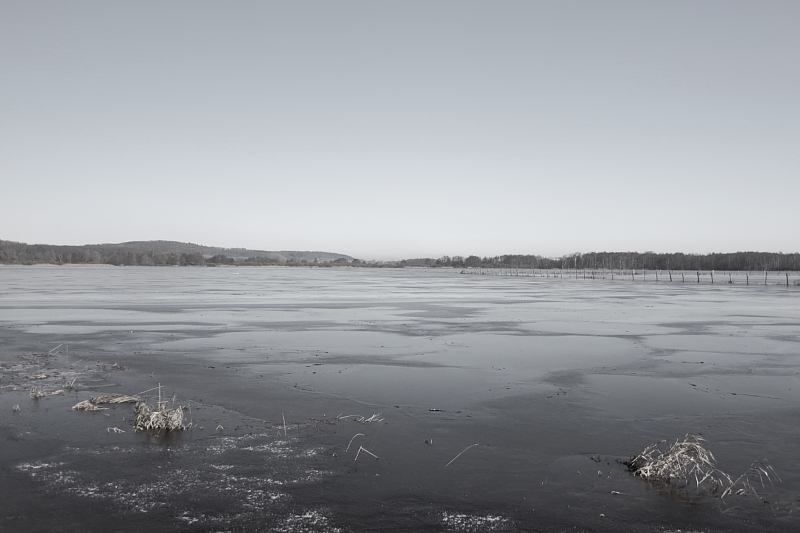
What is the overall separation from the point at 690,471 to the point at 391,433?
12.4ft

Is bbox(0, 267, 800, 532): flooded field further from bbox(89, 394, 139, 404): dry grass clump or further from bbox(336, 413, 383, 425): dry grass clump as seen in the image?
bbox(89, 394, 139, 404): dry grass clump

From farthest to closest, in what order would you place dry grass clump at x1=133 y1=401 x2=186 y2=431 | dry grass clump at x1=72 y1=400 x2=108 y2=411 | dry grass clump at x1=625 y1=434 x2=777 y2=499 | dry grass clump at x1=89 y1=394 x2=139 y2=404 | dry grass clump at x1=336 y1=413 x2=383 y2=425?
dry grass clump at x1=89 y1=394 x2=139 y2=404
dry grass clump at x1=72 y1=400 x2=108 y2=411
dry grass clump at x1=336 y1=413 x2=383 y2=425
dry grass clump at x1=133 y1=401 x2=186 y2=431
dry grass clump at x1=625 y1=434 x2=777 y2=499

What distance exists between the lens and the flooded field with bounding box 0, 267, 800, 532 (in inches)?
220

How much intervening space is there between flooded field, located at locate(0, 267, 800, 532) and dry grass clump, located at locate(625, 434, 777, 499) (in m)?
0.14

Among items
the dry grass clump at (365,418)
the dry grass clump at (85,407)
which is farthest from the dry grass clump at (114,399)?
the dry grass clump at (365,418)

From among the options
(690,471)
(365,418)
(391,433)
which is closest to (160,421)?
(365,418)

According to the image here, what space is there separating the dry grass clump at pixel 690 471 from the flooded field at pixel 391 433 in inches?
5.3

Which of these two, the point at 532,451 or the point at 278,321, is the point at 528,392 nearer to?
the point at 532,451

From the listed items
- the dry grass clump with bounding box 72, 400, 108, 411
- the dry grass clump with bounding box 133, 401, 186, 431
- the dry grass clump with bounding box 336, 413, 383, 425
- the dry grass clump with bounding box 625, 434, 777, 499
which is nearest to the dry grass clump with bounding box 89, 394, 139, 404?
the dry grass clump with bounding box 72, 400, 108, 411

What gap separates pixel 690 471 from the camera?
21.3ft

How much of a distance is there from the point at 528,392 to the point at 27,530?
8039 millimetres

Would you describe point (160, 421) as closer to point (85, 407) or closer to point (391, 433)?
point (85, 407)

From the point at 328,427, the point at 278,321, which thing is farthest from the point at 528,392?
the point at 278,321

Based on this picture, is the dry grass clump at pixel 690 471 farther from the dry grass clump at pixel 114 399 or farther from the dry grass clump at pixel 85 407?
the dry grass clump at pixel 85 407
